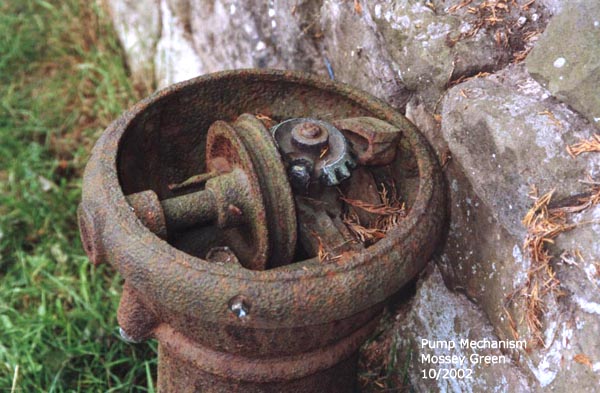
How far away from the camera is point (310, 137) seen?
158 centimetres

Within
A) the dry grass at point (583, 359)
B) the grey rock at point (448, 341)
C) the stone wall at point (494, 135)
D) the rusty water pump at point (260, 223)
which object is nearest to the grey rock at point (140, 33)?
the stone wall at point (494, 135)

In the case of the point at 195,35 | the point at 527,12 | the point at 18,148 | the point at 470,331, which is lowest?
the point at 470,331

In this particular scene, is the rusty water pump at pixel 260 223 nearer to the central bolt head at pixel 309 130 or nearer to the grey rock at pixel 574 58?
the central bolt head at pixel 309 130

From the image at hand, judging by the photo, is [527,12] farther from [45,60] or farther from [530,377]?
[45,60]

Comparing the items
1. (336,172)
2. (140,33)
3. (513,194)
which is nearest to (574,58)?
(513,194)

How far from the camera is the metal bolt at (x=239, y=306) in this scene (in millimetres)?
1254

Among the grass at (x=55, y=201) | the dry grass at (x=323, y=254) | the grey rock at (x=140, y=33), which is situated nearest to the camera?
the dry grass at (x=323, y=254)

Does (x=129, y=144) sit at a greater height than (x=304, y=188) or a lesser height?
greater

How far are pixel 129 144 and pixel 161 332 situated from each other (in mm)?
461

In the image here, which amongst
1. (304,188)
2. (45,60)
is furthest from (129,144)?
(45,60)

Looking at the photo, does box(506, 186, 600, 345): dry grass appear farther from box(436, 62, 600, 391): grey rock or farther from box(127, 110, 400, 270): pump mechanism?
box(127, 110, 400, 270): pump mechanism

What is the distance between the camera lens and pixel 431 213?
143cm

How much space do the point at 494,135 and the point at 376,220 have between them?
377 millimetres

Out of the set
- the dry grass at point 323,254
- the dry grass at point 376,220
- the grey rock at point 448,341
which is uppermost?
the dry grass at point 323,254
